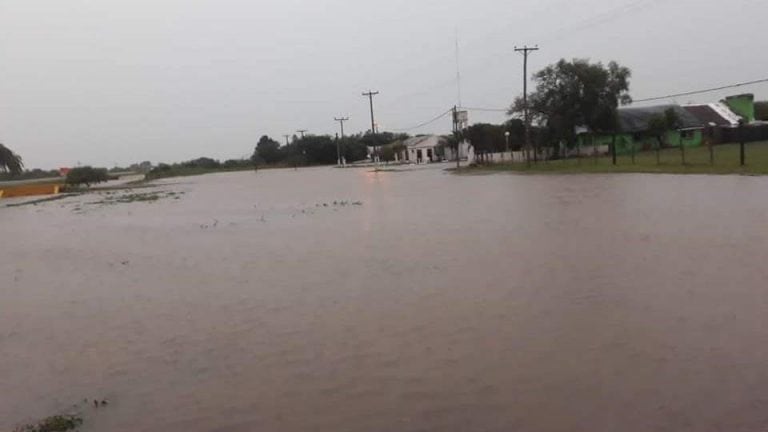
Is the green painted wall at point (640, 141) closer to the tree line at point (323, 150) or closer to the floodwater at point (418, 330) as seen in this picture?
the floodwater at point (418, 330)

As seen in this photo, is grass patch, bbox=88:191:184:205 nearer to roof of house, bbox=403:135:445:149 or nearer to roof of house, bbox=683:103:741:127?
roof of house, bbox=683:103:741:127

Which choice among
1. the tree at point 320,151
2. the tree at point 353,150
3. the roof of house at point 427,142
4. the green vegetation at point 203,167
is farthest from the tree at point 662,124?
the green vegetation at point 203,167

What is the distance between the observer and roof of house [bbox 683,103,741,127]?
6316 cm

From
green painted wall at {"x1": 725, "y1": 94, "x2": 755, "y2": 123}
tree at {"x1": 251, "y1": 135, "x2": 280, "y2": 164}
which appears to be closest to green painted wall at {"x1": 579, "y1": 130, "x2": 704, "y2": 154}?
green painted wall at {"x1": 725, "y1": 94, "x2": 755, "y2": 123}

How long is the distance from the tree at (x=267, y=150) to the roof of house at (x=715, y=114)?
80061mm

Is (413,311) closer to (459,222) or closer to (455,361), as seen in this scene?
(455,361)

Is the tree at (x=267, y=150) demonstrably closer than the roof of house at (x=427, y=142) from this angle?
No

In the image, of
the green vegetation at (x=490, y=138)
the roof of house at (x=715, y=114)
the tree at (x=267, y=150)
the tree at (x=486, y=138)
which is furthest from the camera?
the tree at (x=267, y=150)

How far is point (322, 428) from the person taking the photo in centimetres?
478

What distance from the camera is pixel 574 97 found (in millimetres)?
53812

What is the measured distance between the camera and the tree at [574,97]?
53.6 metres

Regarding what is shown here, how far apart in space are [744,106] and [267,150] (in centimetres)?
8814

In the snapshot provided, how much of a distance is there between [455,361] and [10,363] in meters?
4.72

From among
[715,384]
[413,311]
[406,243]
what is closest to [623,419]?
[715,384]
